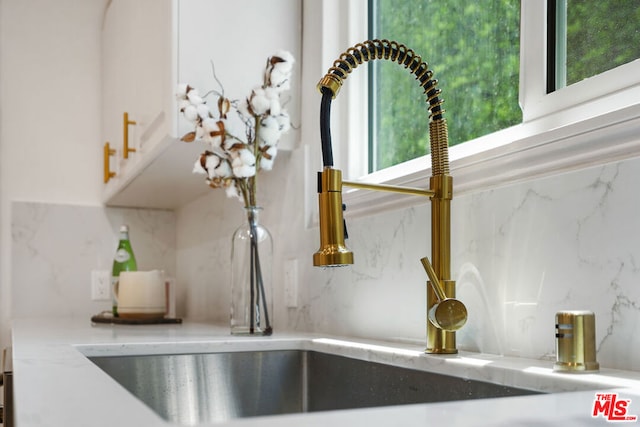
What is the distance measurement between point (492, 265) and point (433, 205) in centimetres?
14

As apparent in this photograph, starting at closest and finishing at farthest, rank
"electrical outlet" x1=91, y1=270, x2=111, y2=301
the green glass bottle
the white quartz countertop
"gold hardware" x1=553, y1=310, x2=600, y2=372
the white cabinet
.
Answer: the white quartz countertop < "gold hardware" x1=553, y1=310, x2=600, y2=372 < the white cabinet < the green glass bottle < "electrical outlet" x1=91, y1=270, x2=111, y2=301

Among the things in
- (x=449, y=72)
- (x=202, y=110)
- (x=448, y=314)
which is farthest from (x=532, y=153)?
(x=202, y=110)

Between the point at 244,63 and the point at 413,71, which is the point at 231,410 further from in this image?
the point at 244,63

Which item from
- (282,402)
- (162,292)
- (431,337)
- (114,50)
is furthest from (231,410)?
(114,50)

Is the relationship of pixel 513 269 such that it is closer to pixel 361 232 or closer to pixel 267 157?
pixel 361 232

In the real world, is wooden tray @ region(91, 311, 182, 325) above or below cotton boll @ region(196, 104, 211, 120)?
below

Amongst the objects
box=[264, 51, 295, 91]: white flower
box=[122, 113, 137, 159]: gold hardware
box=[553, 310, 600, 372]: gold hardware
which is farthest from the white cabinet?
box=[553, 310, 600, 372]: gold hardware

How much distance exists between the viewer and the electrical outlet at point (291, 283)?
186cm

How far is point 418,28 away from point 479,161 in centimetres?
52

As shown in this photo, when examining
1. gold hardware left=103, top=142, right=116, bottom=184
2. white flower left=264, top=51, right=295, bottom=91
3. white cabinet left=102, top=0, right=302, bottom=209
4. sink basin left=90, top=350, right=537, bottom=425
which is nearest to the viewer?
sink basin left=90, top=350, right=537, bottom=425

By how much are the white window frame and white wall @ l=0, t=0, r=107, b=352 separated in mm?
1670

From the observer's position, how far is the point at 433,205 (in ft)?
3.83

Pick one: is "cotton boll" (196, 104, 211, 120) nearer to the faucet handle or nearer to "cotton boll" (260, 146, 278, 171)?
"cotton boll" (260, 146, 278, 171)

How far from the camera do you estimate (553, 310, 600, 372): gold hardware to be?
89 centimetres
